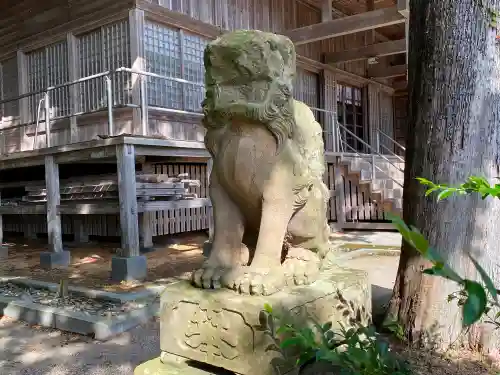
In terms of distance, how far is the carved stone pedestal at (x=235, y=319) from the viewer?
1.85 meters

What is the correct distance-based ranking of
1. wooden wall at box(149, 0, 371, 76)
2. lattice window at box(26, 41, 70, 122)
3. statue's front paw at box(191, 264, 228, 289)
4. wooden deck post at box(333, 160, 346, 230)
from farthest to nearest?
wooden deck post at box(333, 160, 346, 230) < lattice window at box(26, 41, 70, 122) < wooden wall at box(149, 0, 371, 76) < statue's front paw at box(191, 264, 228, 289)

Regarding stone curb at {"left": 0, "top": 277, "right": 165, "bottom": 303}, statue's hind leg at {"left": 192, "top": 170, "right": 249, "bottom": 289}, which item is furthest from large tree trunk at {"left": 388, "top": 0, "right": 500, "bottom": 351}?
stone curb at {"left": 0, "top": 277, "right": 165, "bottom": 303}

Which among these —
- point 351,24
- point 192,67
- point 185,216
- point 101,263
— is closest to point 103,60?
point 192,67

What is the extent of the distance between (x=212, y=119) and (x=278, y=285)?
2.63 feet

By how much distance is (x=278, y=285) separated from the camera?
6.47ft

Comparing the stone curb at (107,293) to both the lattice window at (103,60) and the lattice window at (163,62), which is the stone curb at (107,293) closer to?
the lattice window at (103,60)

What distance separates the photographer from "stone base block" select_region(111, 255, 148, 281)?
5836 mm

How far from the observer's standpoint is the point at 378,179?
9.58m

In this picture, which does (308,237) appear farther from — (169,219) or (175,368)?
(169,219)

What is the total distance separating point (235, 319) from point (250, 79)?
1.02 metres

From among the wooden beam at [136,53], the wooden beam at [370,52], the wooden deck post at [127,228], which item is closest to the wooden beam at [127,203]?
the wooden deck post at [127,228]

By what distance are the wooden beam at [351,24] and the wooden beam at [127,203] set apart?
4710 millimetres

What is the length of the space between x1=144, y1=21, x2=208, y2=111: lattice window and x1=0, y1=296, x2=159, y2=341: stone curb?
4.22m

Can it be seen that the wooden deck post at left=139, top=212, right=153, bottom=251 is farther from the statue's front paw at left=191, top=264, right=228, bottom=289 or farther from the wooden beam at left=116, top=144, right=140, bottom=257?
the statue's front paw at left=191, top=264, right=228, bottom=289
